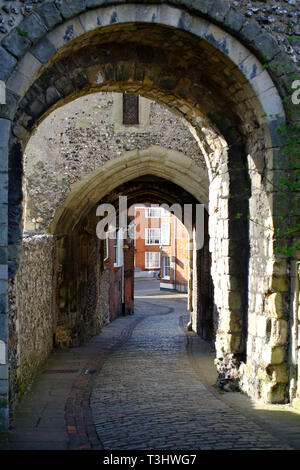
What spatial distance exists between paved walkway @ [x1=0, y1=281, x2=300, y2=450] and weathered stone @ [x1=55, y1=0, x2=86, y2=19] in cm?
415

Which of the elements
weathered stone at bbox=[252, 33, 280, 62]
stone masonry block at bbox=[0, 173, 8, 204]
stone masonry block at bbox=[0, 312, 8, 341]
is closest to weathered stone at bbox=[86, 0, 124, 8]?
weathered stone at bbox=[252, 33, 280, 62]

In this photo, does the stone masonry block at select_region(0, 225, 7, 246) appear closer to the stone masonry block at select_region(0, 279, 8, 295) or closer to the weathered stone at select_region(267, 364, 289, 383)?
the stone masonry block at select_region(0, 279, 8, 295)

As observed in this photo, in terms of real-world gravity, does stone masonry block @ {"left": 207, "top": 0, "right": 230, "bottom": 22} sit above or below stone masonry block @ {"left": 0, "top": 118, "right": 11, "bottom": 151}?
above

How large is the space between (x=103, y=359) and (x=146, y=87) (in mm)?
5478

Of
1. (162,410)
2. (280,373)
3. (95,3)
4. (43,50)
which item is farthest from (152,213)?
(43,50)

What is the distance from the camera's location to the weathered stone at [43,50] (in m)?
5.57

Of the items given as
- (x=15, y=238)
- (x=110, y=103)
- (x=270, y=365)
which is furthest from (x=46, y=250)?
(x=270, y=365)

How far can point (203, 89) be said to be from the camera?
281 inches

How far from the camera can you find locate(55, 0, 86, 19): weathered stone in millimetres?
5594

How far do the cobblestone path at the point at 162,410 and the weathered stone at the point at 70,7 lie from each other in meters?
4.16

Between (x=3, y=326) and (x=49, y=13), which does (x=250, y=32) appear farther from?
(x=3, y=326)

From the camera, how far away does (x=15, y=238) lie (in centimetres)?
573
